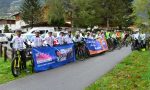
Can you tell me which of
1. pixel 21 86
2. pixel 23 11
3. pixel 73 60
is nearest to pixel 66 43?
pixel 73 60

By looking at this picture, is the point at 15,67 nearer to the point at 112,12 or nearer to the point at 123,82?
the point at 123,82

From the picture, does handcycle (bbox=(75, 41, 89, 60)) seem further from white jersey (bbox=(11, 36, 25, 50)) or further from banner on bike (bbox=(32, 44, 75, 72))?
white jersey (bbox=(11, 36, 25, 50))

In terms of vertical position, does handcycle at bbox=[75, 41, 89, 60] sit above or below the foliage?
below

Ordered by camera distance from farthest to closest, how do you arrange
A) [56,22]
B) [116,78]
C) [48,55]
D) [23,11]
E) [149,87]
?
[23,11], [56,22], [48,55], [116,78], [149,87]

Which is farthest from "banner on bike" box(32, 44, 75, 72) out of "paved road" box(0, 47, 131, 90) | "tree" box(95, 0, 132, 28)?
"tree" box(95, 0, 132, 28)

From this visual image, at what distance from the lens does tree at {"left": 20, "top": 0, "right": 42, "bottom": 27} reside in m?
95.7

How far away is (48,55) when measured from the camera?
62.1 feet

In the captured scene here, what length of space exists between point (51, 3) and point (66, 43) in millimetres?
65380

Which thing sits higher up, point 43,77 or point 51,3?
point 51,3

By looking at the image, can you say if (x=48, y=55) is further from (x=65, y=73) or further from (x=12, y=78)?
(x=12, y=78)

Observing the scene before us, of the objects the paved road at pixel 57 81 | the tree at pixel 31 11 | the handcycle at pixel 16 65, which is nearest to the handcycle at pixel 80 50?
the paved road at pixel 57 81

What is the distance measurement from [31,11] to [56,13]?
48.0ft

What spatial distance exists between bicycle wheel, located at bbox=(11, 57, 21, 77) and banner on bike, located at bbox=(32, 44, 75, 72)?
4.42 feet

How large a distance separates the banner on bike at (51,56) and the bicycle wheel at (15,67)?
1346 millimetres
